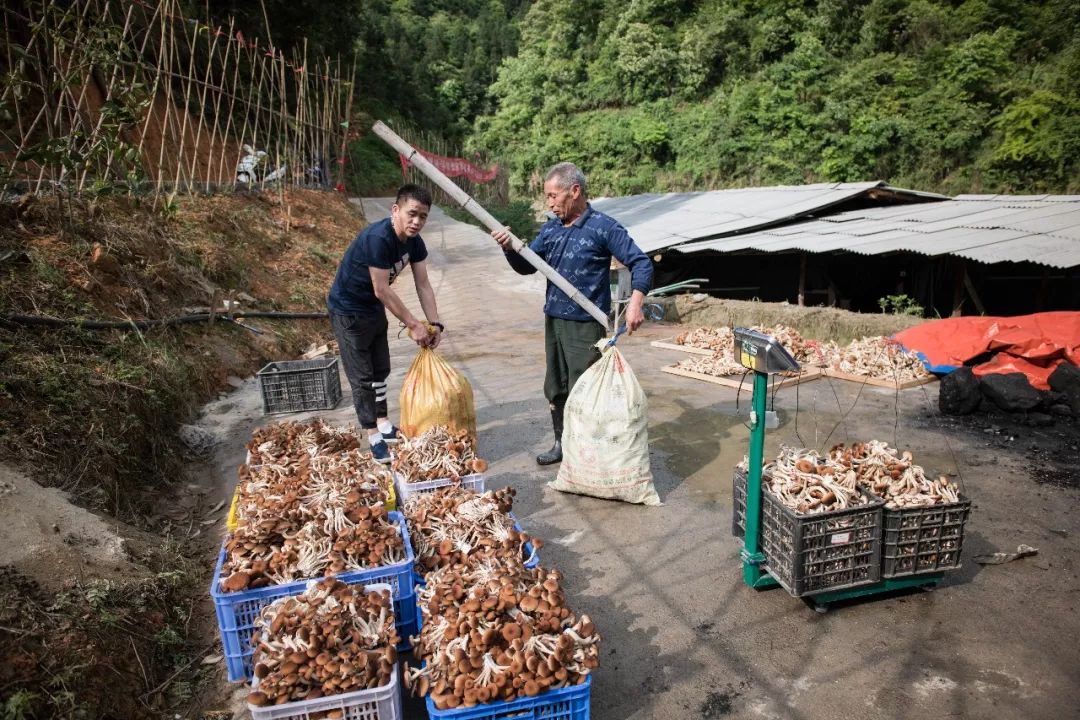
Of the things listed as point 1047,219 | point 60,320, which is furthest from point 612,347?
point 1047,219

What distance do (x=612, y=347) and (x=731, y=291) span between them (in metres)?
13.0

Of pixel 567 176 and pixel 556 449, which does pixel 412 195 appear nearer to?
pixel 567 176

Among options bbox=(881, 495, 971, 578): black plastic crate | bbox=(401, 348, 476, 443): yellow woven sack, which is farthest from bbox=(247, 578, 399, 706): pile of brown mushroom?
bbox=(881, 495, 971, 578): black plastic crate

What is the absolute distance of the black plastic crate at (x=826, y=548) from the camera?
9.43 feet

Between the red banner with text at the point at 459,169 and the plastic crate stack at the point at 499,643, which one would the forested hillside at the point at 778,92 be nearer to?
the red banner with text at the point at 459,169

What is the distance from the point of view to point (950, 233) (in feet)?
36.4

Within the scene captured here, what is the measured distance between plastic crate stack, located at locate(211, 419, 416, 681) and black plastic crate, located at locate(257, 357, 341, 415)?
2846 mm

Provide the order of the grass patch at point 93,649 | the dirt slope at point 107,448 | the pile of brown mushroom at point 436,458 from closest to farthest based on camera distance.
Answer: the grass patch at point 93,649 → the dirt slope at point 107,448 → the pile of brown mushroom at point 436,458

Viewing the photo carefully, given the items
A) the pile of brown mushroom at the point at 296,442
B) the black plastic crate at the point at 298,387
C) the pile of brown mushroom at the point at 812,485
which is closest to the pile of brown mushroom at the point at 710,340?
the black plastic crate at the point at 298,387

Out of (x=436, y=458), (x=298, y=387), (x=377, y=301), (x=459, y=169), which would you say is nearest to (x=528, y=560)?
(x=436, y=458)

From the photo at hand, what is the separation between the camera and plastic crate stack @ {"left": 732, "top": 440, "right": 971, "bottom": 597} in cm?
289

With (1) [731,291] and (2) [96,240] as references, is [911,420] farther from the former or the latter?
(1) [731,291]

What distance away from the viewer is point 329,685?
210cm

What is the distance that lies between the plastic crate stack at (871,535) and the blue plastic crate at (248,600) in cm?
169
